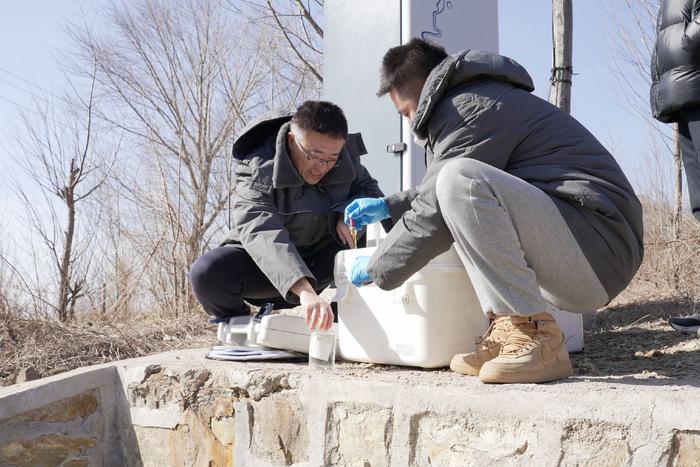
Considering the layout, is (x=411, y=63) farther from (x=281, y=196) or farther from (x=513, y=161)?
(x=281, y=196)

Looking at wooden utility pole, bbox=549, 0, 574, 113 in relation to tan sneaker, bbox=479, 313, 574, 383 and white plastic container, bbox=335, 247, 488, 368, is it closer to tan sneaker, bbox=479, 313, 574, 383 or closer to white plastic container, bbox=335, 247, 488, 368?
white plastic container, bbox=335, 247, 488, 368

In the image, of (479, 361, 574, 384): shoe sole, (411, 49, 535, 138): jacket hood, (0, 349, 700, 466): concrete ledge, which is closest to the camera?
(0, 349, 700, 466): concrete ledge

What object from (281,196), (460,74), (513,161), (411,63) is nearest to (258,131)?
(281,196)

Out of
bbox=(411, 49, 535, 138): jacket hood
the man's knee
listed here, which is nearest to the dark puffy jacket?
bbox=(411, 49, 535, 138): jacket hood

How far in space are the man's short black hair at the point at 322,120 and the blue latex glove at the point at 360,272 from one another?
68 cm

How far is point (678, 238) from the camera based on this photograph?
4.31 metres

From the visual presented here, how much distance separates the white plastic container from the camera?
7.38 ft

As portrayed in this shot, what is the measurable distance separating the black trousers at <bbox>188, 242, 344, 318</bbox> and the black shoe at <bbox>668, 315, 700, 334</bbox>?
1464 millimetres

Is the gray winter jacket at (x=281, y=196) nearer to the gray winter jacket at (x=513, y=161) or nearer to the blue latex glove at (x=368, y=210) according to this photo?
the blue latex glove at (x=368, y=210)

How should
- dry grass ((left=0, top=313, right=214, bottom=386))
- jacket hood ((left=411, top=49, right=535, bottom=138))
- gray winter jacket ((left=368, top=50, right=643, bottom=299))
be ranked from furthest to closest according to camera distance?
dry grass ((left=0, top=313, right=214, bottom=386)), jacket hood ((left=411, top=49, right=535, bottom=138)), gray winter jacket ((left=368, top=50, right=643, bottom=299))

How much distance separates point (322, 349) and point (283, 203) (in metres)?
0.71

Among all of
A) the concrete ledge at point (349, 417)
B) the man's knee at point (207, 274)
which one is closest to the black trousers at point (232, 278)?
the man's knee at point (207, 274)

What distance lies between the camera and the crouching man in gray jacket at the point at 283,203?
2799mm

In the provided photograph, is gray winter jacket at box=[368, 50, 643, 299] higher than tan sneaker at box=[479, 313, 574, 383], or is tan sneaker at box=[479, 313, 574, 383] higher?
gray winter jacket at box=[368, 50, 643, 299]
